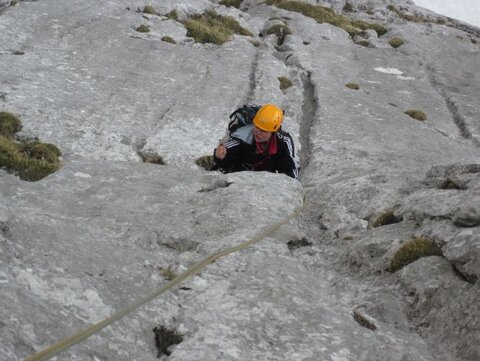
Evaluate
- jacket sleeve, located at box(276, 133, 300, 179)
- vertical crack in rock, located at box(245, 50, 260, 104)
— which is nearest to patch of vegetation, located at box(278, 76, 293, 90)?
vertical crack in rock, located at box(245, 50, 260, 104)

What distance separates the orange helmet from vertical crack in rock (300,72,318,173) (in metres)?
5.74

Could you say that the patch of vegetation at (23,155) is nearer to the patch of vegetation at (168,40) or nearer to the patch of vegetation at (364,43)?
the patch of vegetation at (168,40)

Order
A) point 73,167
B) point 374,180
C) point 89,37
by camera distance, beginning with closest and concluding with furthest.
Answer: point 73,167 < point 374,180 < point 89,37

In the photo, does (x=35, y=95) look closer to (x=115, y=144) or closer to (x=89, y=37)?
(x=115, y=144)

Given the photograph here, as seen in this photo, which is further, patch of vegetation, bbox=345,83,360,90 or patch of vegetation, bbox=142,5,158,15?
patch of vegetation, bbox=142,5,158,15

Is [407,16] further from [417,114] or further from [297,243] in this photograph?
[297,243]

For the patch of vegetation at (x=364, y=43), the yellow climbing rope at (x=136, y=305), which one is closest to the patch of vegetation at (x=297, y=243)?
the yellow climbing rope at (x=136, y=305)

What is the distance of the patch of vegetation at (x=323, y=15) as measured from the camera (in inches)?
1821

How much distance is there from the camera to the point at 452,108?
102 ft

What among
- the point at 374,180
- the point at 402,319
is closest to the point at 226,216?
the point at 402,319

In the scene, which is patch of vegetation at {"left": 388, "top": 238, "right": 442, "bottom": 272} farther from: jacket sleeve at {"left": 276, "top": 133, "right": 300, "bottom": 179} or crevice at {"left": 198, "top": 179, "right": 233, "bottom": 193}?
jacket sleeve at {"left": 276, "top": 133, "right": 300, "bottom": 179}

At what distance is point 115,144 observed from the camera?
2027 centimetres

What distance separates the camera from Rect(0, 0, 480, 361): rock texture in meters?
8.87

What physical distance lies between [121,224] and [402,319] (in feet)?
22.6
